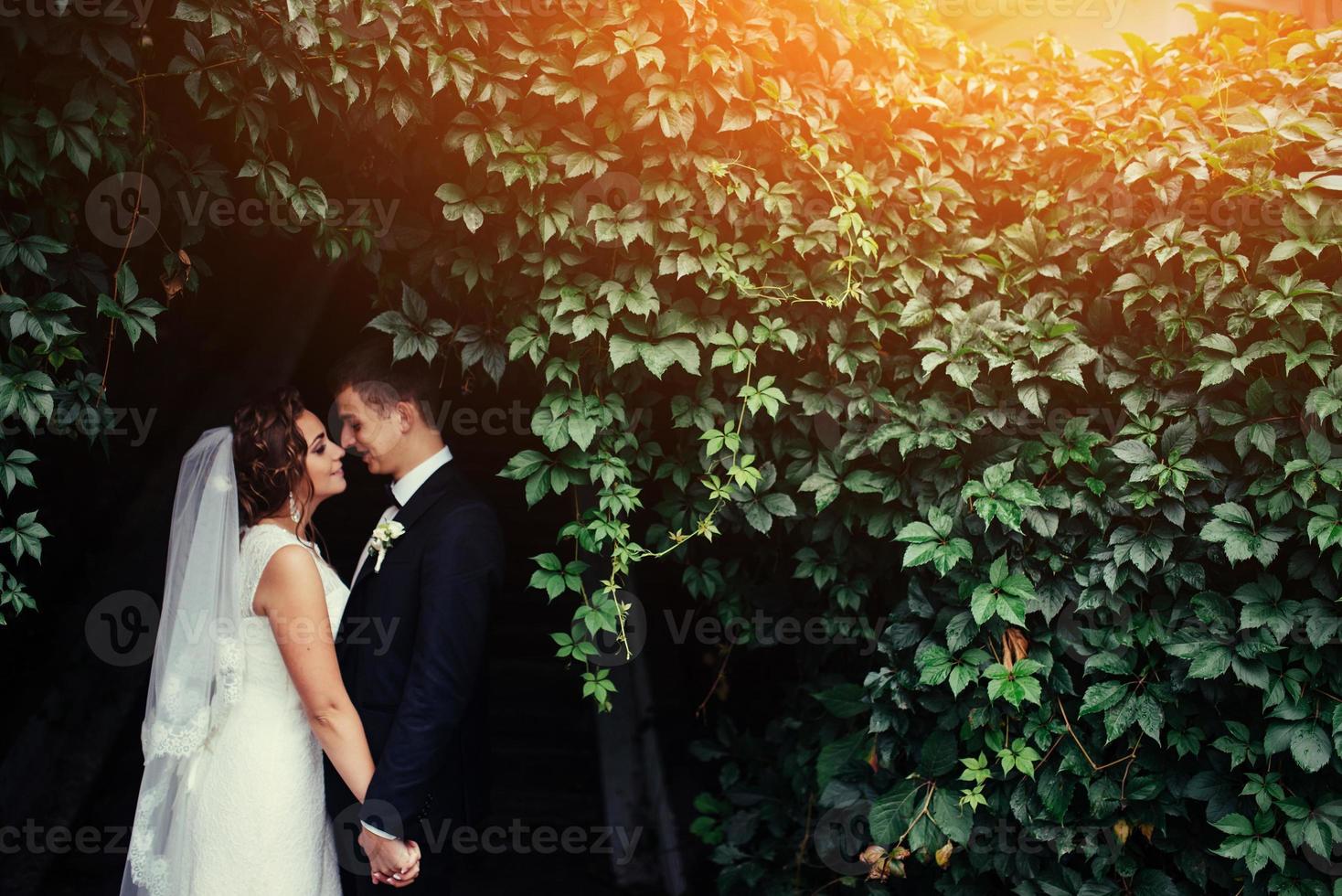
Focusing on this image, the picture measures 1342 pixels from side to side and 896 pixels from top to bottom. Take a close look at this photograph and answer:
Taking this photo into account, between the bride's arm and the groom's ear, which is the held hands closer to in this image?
the bride's arm

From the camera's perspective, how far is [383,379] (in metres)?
2.64

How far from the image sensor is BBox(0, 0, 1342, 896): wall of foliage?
227 centimetres

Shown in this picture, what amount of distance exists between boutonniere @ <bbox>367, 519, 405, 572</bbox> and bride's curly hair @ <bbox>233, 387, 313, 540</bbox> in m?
0.30

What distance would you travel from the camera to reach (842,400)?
107 inches

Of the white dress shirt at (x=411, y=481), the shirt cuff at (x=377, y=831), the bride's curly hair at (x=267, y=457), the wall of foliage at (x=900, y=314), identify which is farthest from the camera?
the white dress shirt at (x=411, y=481)

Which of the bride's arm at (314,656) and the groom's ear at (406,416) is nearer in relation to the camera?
the bride's arm at (314,656)

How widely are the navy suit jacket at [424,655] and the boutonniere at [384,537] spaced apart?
0.8 inches

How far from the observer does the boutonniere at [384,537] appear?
8.40 feet

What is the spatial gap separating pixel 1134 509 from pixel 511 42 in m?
2.16

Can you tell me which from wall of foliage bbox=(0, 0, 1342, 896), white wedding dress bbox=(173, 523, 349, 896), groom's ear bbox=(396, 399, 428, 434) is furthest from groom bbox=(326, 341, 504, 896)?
wall of foliage bbox=(0, 0, 1342, 896)

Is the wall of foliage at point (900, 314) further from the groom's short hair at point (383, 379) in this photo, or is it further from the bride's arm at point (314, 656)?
the bride's arm at point (314, 656)

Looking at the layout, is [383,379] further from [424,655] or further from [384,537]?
[424,655]

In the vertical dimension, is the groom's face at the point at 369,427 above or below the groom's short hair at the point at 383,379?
below

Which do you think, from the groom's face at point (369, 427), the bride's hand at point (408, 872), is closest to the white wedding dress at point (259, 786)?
the bride's hand at point (408, 872)
